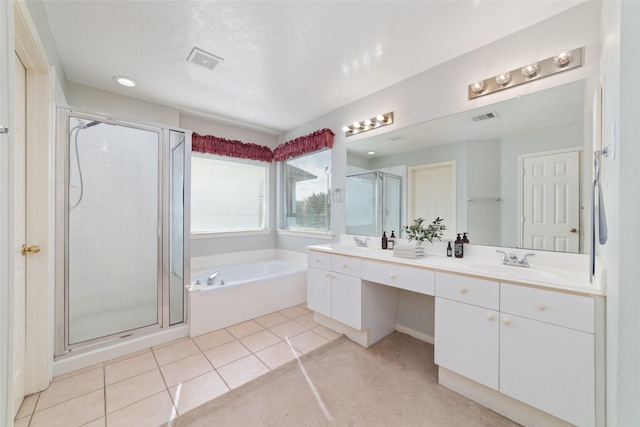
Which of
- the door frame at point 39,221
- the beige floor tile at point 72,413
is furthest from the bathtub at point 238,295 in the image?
the door frame at point 39,221

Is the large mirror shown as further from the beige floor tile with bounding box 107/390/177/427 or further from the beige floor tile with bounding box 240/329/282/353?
the beige floor tile with bounding box 107/390/177/427

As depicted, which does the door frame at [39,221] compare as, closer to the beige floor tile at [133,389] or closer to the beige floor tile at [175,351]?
the beige floor tile at [133,389]

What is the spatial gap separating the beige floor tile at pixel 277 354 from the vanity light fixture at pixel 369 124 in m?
2.29

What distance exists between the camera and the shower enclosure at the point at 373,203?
2.46 metres

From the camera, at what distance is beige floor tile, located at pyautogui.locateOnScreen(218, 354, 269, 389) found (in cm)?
171

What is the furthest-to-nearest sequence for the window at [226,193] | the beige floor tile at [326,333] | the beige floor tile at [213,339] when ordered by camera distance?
the window at [226,193] < the beige floor tile at [326,333] < the beige floor tile at [213,339]

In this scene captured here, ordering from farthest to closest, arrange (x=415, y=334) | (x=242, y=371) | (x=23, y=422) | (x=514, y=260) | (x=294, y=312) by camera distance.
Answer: (x=294, y=312)
(x=415, y=334)
(x=242, y=371)
(x=514, y=260)
(x=23, y=422)

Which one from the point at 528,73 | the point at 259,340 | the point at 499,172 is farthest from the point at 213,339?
the point at 528,73

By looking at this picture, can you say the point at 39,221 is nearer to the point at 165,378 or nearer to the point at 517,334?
the point at 165,378

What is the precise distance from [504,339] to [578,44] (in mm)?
1830

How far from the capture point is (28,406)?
1483 mm

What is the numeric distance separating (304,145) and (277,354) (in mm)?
2478

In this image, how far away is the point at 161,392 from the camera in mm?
1604

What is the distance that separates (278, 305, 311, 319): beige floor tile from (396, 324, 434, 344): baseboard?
1.04 meters
